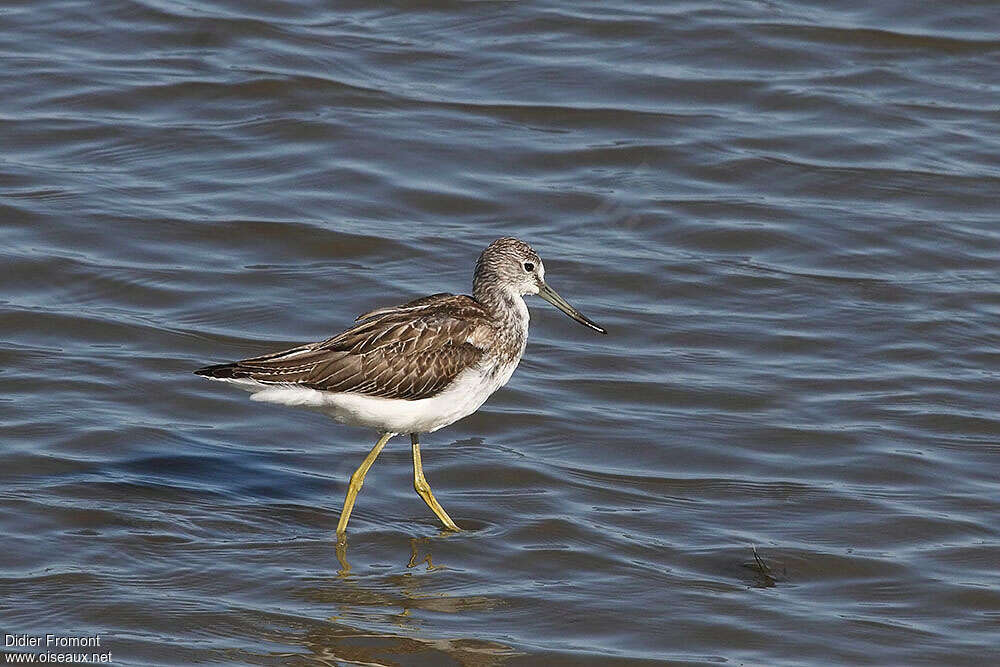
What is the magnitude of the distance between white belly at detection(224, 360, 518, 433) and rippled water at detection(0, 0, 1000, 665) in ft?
2.00

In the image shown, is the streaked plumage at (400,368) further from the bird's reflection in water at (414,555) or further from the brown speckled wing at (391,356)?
the bird's reflection in water at (414,555)

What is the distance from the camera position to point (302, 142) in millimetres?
14641

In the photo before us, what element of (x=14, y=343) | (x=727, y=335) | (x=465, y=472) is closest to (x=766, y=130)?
(x=727, y=335)

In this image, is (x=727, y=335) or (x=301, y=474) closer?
(x=301, y=474)

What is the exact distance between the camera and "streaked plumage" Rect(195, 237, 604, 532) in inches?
354

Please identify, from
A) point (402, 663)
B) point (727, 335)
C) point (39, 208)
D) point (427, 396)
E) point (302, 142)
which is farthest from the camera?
point (302, 142)

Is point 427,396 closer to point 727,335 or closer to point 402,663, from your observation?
point 402,663

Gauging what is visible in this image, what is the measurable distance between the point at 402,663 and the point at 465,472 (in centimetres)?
243

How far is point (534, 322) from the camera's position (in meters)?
12.2

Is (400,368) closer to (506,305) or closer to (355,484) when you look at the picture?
(355,484)

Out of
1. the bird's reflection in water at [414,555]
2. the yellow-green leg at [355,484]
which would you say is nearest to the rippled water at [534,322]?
the bird's reflection in water at [414,555]

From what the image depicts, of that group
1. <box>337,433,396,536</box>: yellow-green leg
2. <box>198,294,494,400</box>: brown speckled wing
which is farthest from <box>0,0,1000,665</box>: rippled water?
<box>198,294,494,400</box>: brown speckled wing

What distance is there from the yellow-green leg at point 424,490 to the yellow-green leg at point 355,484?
19cm

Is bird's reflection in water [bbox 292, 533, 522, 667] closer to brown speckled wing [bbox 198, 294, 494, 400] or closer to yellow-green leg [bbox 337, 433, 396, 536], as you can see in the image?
yellow-green leg [bbox 337, 433, 396, 536]
